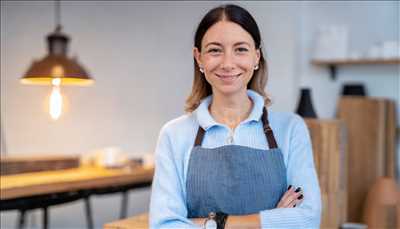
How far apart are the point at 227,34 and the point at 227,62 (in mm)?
53

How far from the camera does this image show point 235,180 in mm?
854

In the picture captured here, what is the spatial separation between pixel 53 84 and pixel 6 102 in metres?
0.53

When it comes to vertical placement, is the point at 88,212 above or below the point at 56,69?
below

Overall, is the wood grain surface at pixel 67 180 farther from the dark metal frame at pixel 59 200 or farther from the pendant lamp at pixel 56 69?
the pendant lamp at pixel 56 69

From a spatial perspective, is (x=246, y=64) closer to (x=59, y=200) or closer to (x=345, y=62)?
(x=59, y=200)

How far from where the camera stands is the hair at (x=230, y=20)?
811mm

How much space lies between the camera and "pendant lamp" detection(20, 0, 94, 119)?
1.45 m

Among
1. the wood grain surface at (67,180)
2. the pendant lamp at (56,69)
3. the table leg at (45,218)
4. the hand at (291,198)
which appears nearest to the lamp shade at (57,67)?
the pendant lamp at (56,69)

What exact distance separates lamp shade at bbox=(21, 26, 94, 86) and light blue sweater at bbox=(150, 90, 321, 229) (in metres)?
0.65

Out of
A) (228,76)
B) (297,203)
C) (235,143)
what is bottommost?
(297,203)

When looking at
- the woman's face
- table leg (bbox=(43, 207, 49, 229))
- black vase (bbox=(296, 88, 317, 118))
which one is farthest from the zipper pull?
table leg (bbox=(43, 207, 49, 229))

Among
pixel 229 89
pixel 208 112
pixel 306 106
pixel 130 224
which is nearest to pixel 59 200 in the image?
pixel 130 224

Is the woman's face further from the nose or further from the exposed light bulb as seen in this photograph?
the exposed light bulb

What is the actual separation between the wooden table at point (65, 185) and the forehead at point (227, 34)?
3.34ft
